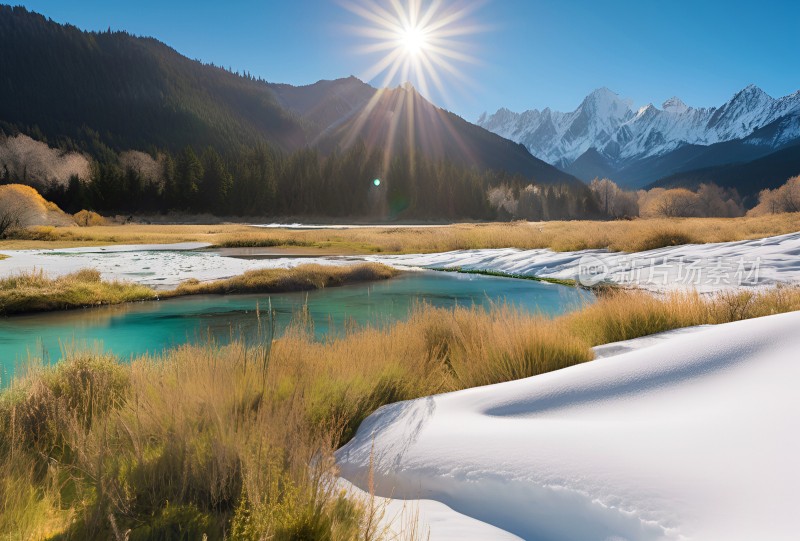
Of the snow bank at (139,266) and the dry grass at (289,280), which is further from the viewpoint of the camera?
the snow bank at (139,266)

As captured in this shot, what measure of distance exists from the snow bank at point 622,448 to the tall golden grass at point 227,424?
572mm

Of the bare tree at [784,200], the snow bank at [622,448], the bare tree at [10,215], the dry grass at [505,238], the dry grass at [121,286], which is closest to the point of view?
the snow bank at [622,448]

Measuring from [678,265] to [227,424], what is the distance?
57.4 ft

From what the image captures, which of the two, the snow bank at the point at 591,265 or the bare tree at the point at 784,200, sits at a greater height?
the bare tree at the point at 784,200

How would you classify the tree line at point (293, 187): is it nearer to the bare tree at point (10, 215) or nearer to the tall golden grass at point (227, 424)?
the bare tree at point (10, 215)

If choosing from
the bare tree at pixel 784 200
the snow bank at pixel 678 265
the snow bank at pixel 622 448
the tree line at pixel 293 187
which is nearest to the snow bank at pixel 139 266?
the snow bank at pixel 678 265

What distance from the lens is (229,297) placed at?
16.7m

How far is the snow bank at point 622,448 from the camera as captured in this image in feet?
7.52

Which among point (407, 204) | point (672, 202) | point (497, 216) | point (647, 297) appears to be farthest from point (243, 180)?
point (647, 297)

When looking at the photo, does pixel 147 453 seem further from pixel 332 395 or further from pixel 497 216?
pixel 497 216

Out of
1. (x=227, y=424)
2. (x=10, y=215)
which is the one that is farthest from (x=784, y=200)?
(x=10, y=215)

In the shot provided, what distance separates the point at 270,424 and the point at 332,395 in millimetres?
1131

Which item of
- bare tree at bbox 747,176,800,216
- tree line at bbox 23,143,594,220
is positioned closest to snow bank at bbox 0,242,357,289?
tree line at bbox 23,143,594,220

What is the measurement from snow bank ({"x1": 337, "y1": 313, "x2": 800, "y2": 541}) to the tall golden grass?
1.88 ft
